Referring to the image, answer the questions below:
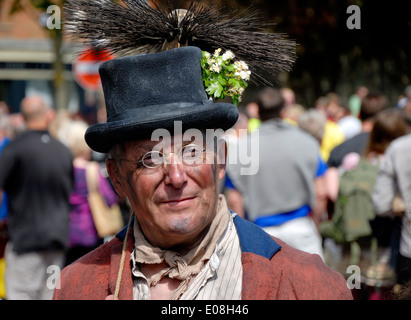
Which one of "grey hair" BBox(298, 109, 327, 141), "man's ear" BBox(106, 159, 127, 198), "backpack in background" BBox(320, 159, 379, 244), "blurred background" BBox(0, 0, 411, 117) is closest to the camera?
"man's ear" BBox(106, 159, 127, 198)

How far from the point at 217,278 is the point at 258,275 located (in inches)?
6.0

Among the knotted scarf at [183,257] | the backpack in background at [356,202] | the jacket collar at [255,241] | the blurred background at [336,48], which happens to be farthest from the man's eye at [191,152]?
the blurred background at [336,48]

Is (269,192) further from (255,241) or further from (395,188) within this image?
(255,241)

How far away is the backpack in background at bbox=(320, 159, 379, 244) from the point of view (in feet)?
18.0

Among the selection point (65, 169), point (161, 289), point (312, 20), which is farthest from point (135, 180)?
point (312, 20)

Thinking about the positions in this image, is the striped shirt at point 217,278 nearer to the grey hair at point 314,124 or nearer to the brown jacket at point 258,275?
the brown jacket at point 258,275

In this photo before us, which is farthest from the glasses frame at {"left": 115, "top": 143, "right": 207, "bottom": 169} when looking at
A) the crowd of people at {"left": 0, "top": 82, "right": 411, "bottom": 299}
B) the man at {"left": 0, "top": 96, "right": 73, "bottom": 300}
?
the man at {"left": 0, "top": 96, "right": 73, "bottom": 300}

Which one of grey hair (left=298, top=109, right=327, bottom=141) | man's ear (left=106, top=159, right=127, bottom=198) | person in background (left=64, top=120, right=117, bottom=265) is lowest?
person in background (left=64, top=120, right=117, bottom=265)

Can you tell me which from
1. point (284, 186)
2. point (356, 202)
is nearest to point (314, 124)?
point (356, 202)

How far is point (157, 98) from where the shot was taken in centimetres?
234

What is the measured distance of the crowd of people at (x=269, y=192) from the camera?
197 inches

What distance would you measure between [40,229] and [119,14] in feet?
12.1

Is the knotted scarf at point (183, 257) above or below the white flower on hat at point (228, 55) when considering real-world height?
below

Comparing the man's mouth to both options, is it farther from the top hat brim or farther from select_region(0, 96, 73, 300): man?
select_region(0, 96, 73, 300): man
